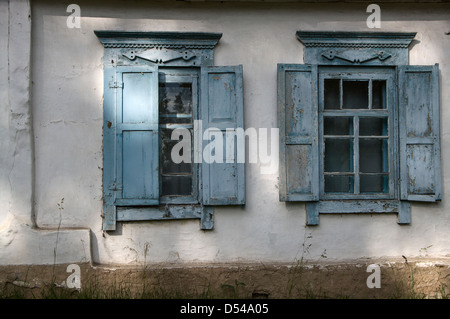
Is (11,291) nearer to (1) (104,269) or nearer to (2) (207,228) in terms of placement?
(1) (104,269)

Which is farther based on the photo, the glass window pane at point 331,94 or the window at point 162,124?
the glass window pane at point 331,94

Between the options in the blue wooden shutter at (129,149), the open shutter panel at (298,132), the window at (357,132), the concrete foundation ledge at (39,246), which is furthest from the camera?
the window at (357,132)

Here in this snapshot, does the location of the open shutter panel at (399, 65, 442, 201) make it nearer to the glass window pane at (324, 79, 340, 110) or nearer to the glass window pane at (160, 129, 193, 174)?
the glass window pane at (324, 79, 340, 110)

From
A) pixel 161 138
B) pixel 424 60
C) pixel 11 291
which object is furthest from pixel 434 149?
pixel 11 291

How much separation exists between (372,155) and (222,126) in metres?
1.65

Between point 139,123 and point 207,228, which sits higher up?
point 139,123

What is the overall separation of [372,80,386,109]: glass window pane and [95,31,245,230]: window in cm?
145

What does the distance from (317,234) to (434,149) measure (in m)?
1.50

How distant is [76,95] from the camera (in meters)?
4.31

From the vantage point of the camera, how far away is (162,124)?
443 cm

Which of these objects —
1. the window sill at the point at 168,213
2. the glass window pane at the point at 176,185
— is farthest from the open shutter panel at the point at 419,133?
the glass window pane at the point at 176,185

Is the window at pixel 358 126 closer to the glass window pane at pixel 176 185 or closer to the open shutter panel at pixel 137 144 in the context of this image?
the glass window pane at pixel 176 185

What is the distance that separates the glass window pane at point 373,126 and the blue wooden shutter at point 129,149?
7.12 feet

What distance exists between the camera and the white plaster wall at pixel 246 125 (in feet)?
14.0
